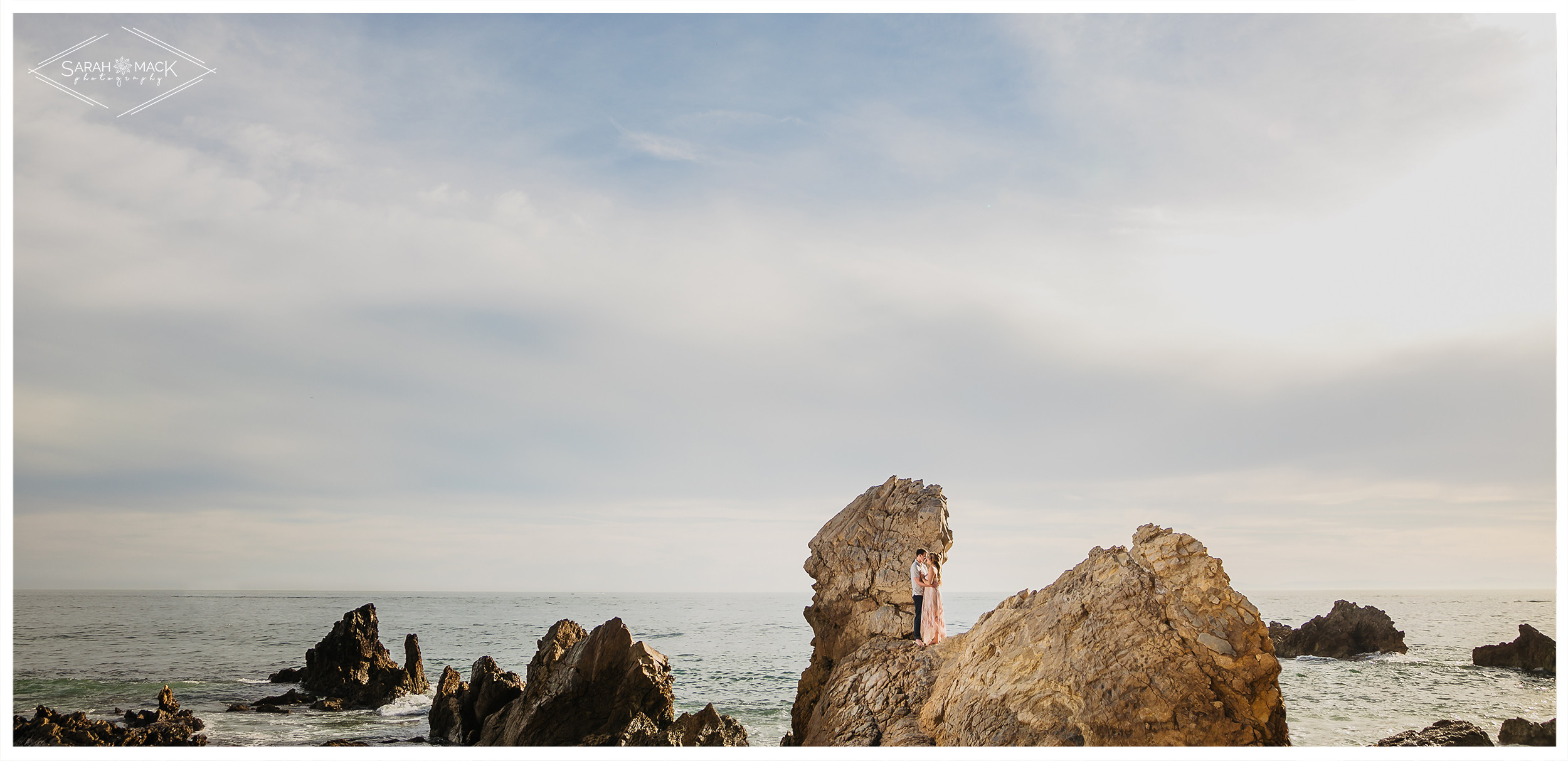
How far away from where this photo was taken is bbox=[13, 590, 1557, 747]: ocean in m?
20.8

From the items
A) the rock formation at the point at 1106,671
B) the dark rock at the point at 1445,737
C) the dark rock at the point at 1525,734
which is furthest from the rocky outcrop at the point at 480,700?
the dark rock at the point at 1525,734

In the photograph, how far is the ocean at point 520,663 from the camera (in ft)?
68.1

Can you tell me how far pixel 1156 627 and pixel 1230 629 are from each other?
0.61 m

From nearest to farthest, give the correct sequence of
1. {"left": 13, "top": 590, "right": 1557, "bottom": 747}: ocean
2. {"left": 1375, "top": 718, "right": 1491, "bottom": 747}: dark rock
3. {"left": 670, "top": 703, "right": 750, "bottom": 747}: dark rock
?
{"left": 1375, "top": 718, "right": 1491, "bottom": 747}: dark rock → {"left": 670, "top": 703, "right": 750, "bottom": 747}: dark rock → {"left": 13, "top": 590, "right": 1557, "bottom": 747}: ocean

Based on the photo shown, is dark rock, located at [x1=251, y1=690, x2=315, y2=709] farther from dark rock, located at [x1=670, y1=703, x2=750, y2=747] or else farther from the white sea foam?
dark rock, located at [x1=670, y1=703, x2=750, y2=747]

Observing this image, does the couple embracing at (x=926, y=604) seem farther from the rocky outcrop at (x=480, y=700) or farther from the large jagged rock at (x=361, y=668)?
the large jagged rock at (x=361, y=668)

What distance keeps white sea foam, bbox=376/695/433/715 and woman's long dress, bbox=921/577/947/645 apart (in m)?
16.0

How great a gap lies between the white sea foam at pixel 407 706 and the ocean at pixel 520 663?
68mm

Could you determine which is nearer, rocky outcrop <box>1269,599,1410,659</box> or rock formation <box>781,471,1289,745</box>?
rock formation <box>781,471,1289,745</box>

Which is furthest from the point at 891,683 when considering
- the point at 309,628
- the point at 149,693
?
the point at 309,628

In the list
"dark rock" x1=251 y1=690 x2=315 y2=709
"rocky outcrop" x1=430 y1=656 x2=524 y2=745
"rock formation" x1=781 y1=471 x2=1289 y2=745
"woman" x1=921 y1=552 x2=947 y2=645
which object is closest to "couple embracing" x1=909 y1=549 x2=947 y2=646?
"woman" x1=921 y1=552 x2=947 y2=645

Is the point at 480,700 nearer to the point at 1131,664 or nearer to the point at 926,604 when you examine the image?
the point at 926,604

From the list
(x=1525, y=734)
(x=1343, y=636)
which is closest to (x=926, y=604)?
(x=1525, y=734)

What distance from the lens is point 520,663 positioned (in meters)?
39.7
